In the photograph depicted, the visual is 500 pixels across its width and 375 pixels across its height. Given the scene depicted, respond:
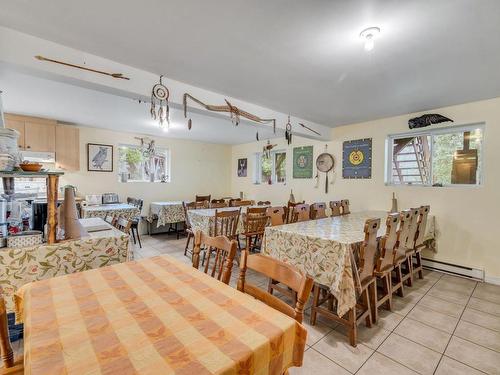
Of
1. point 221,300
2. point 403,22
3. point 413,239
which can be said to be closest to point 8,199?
point 221,300

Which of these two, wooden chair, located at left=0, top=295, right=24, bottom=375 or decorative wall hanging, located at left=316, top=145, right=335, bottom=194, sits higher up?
decorative wall hanging, located at left=316, top=145, right=335, bottom=194

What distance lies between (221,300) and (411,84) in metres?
2.90

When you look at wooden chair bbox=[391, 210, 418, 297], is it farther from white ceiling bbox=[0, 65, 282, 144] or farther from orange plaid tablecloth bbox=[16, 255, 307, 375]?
white ceiling bbox=[0, 65, 282, 144]

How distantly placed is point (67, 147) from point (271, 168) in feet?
13.5

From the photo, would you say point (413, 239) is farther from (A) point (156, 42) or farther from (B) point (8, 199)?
(B) point (8, 199)

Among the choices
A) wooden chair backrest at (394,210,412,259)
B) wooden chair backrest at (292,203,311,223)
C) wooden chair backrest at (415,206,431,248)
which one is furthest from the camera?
wooden chair backrest at (292,203,311,223)

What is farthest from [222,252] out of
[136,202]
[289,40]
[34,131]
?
[34,131]

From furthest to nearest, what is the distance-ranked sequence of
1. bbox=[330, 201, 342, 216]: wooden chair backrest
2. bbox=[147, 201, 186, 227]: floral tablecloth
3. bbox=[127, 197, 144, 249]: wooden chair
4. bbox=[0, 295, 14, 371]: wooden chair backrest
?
bbox=[147, 201, 186, 227]: floral tablecloth
bbox=[127, 197, 144, 249]: wooden chair
bbox=[330, 201, 342, 216]: wooden chair backrest
bbox=[0, 295, 14, 371]: wooden chair backrest

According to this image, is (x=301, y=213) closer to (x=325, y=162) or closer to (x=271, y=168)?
(x=325, y=162)

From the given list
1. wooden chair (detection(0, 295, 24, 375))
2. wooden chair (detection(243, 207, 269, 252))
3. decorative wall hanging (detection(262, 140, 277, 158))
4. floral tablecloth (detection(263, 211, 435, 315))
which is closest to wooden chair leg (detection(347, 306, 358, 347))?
floral tablecloth (detection(263, 211, 435, 315))

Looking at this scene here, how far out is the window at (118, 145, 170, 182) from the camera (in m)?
5.11

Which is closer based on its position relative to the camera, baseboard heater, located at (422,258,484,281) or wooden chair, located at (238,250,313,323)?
wooden chair, located at (238,250,313,323)

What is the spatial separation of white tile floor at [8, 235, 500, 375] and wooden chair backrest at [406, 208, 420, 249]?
1.89 ft

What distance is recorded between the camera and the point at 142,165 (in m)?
5.39
